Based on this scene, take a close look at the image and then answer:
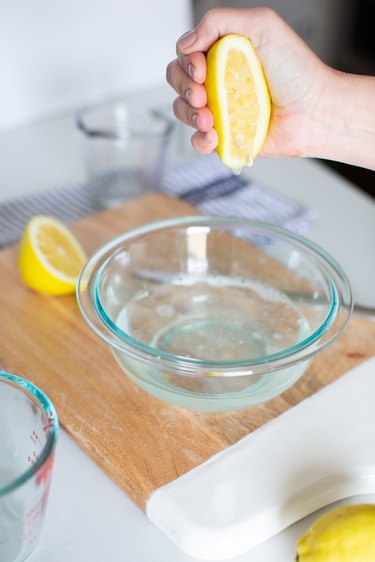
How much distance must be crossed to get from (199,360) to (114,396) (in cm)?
15

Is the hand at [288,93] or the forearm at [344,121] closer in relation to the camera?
the hand at [288,93]

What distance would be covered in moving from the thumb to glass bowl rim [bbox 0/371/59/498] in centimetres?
41

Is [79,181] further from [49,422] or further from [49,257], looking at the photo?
[49,422]

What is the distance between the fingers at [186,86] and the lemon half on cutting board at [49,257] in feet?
0.92

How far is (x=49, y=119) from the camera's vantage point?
1.57 meters

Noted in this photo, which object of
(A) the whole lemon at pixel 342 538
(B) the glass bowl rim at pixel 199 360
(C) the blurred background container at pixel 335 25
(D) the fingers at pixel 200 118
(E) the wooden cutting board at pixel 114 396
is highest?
(D) the fingers at pixel 200 118

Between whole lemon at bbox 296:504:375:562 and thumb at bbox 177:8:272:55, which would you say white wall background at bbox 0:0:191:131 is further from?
whole lemon at bbox 296:504:375:562

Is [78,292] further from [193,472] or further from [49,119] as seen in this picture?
[49,119]

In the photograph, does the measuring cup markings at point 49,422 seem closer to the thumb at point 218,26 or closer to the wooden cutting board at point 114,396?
the wooden cutting board at point 114,396

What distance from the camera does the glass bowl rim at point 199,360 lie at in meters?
0.77

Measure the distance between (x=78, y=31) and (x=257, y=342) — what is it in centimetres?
86

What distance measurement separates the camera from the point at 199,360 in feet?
2.54

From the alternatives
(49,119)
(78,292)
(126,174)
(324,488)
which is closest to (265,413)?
(324,488)

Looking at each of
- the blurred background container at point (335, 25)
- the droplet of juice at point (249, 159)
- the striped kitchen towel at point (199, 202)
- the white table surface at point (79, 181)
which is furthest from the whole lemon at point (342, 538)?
the blurred background container at point (335, 25)
